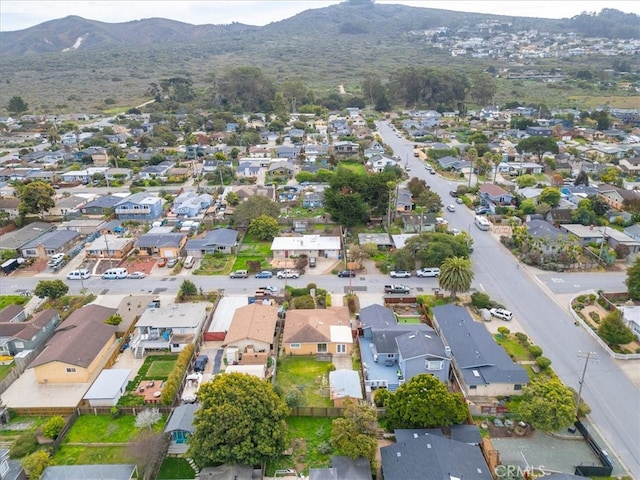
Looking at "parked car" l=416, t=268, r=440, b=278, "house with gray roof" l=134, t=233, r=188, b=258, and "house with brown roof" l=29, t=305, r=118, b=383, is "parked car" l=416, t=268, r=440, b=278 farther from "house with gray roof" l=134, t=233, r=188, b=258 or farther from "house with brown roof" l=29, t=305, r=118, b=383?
"house with brown roof" l=29, t=305, r=118, b=383

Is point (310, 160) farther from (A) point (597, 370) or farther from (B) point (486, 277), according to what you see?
(A) point (597, 370)

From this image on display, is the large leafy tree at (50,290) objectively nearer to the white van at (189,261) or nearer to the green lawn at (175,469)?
the white van at (189,261)

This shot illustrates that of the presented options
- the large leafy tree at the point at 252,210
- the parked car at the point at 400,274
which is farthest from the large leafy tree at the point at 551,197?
the large leafy tree at the point at 252,210

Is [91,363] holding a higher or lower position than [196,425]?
lower

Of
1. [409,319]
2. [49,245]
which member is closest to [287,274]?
[409,319]

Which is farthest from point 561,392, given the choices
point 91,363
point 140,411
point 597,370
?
point 91,363

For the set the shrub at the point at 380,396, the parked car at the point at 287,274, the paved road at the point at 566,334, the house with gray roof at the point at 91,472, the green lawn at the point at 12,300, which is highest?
the house with gray roof at the point at 91,472

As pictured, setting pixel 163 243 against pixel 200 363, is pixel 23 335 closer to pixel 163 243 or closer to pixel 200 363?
pixel 200 363
